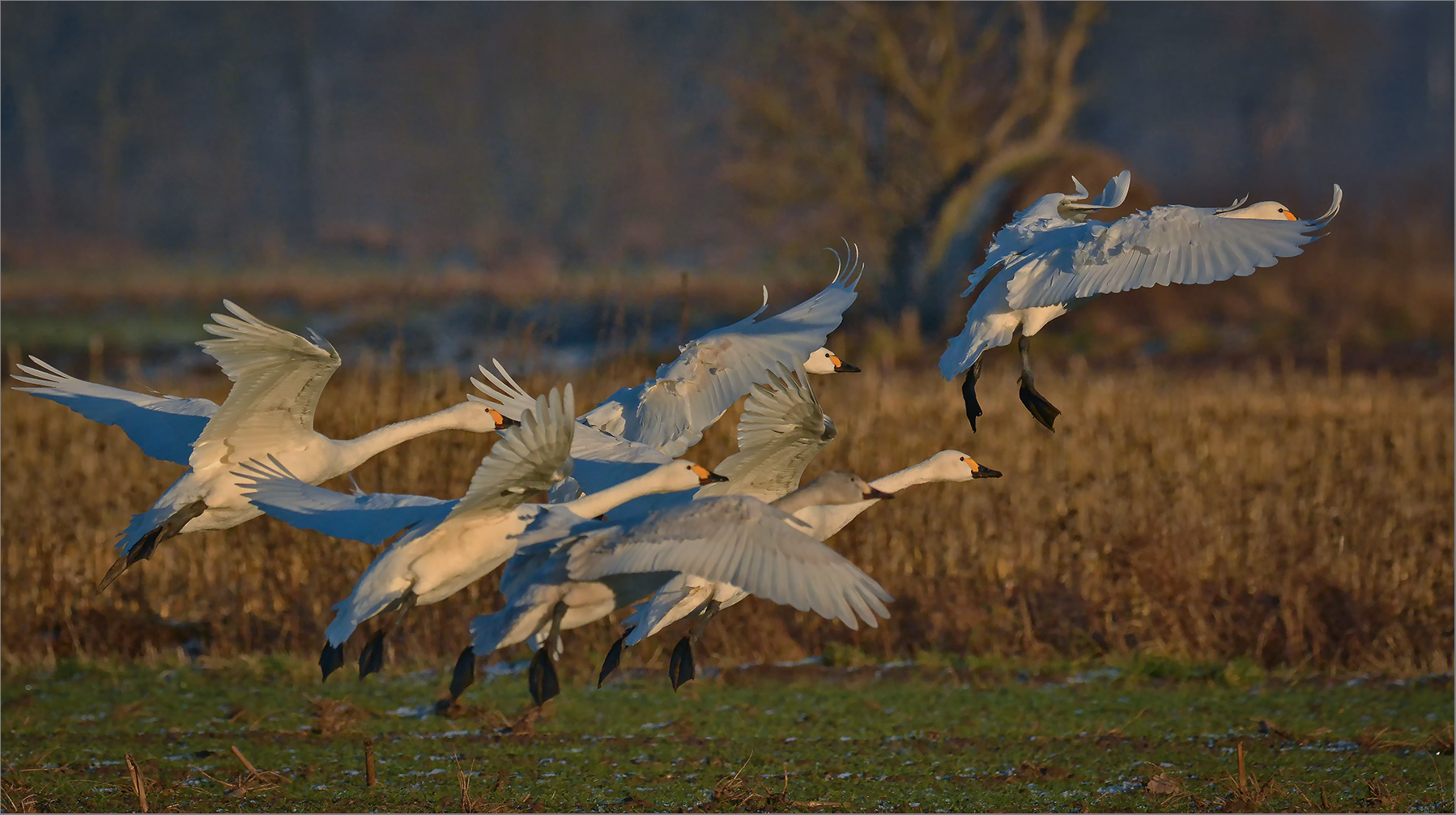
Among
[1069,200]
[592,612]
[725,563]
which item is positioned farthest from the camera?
[1069,200]

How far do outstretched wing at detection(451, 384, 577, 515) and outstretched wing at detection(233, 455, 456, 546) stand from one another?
0.32 meters

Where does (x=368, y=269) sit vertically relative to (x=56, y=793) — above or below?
above

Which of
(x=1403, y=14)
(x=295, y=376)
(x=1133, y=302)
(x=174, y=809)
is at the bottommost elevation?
(x=174, y=809)

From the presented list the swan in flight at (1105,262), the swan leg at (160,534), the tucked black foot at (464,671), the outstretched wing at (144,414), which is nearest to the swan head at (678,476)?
the tucked black foot at (464,671)

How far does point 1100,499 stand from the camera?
1192 cm

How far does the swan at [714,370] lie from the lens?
7.39m

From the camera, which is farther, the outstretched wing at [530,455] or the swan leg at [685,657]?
the swan leg at [685,657]

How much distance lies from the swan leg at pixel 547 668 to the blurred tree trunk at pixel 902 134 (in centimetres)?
1827

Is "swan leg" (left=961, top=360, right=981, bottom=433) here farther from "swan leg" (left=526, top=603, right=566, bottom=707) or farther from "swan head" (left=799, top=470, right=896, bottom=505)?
"swan leg" (left=526, top=603, right=566, bottom=707)

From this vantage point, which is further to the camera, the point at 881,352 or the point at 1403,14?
the point at 1403,14

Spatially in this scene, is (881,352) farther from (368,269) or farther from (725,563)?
(368,269)

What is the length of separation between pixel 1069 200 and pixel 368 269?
3678 centimetres

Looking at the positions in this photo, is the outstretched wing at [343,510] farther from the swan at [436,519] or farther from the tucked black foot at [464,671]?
the tucked black foot at [464,671]

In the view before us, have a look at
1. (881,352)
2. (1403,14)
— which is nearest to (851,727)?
(881,352)
